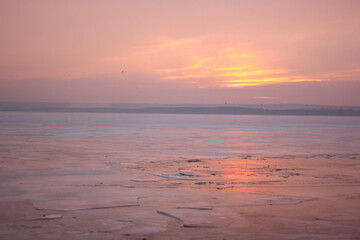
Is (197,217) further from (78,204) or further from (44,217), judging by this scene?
(44,217)

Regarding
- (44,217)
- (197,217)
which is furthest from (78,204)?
(197,217)

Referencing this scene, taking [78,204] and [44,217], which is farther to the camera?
[78,204]

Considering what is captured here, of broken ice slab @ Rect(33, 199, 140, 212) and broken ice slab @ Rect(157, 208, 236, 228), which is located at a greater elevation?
broken ice slab @ Rect(157, 208, 236, 228)

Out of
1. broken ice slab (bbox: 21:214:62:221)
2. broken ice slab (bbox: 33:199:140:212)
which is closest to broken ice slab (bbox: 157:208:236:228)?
broken ice slab (bbox: 33:199:140:212)

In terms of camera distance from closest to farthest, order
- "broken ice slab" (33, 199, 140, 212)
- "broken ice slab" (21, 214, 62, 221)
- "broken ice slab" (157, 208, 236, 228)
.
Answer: "broken ice slab" (157, 208, 236, 228) < "broken ice slab" (21, 214, 62, 221) < "broken ice slab" (33, 199, 140, 212)

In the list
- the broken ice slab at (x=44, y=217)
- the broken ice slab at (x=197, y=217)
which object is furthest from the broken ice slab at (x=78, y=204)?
the broken ice slab at (x=197, y=217)

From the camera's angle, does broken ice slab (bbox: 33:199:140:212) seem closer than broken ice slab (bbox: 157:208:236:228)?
No

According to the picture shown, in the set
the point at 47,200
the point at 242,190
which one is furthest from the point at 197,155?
the point at 47,200

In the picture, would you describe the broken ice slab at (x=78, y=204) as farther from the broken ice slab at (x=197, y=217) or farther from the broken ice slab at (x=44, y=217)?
the broken ice slab at (x=197, y=217)

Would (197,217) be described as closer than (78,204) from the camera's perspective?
Yes

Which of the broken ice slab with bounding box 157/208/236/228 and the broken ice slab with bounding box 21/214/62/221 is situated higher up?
the broken ice slab with bounding box 157/208/236/228

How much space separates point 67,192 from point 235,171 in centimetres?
556

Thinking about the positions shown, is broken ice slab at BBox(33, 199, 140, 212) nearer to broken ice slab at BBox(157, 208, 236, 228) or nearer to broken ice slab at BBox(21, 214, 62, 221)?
broken ice slab at BBox(21, 214, 62, 221)

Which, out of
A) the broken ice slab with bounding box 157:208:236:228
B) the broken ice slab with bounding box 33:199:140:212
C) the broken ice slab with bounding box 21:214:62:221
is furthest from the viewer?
the broken ice slab with bounding box 33:199:140:212
